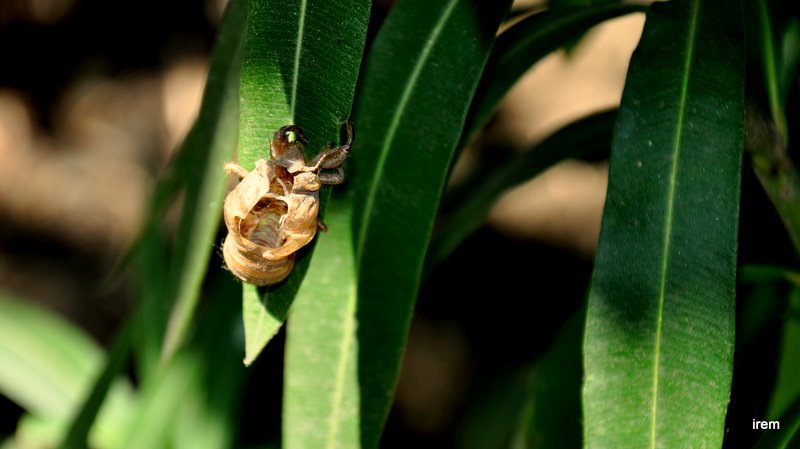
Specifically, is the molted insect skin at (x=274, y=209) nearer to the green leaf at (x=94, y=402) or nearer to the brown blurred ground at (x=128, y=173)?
the green leaf at (x=94, y=402)

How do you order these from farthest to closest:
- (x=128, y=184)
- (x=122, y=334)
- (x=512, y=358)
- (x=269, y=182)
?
1. (x=128, y=184)
2. (x=512, y=358)
3. (x=122, y=334)
4. (x=269, y=182)

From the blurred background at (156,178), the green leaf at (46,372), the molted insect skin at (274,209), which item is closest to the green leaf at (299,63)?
the molted insect skin at (274,209)

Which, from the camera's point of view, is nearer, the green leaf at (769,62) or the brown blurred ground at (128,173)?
the green leaf at (769,62)

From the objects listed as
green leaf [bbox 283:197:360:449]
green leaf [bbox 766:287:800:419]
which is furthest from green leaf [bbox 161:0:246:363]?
green leaf [bbox 766:287:800:419]

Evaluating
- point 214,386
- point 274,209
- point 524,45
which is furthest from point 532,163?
point 214,386

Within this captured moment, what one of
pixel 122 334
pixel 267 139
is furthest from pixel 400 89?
pixel 122 334

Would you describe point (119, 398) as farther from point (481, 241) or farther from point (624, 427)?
point (624, 427)

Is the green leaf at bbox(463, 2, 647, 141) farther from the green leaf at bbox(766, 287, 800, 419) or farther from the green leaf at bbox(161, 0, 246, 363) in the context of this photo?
the green leaf at bbox(766, 287, 800, 419)
